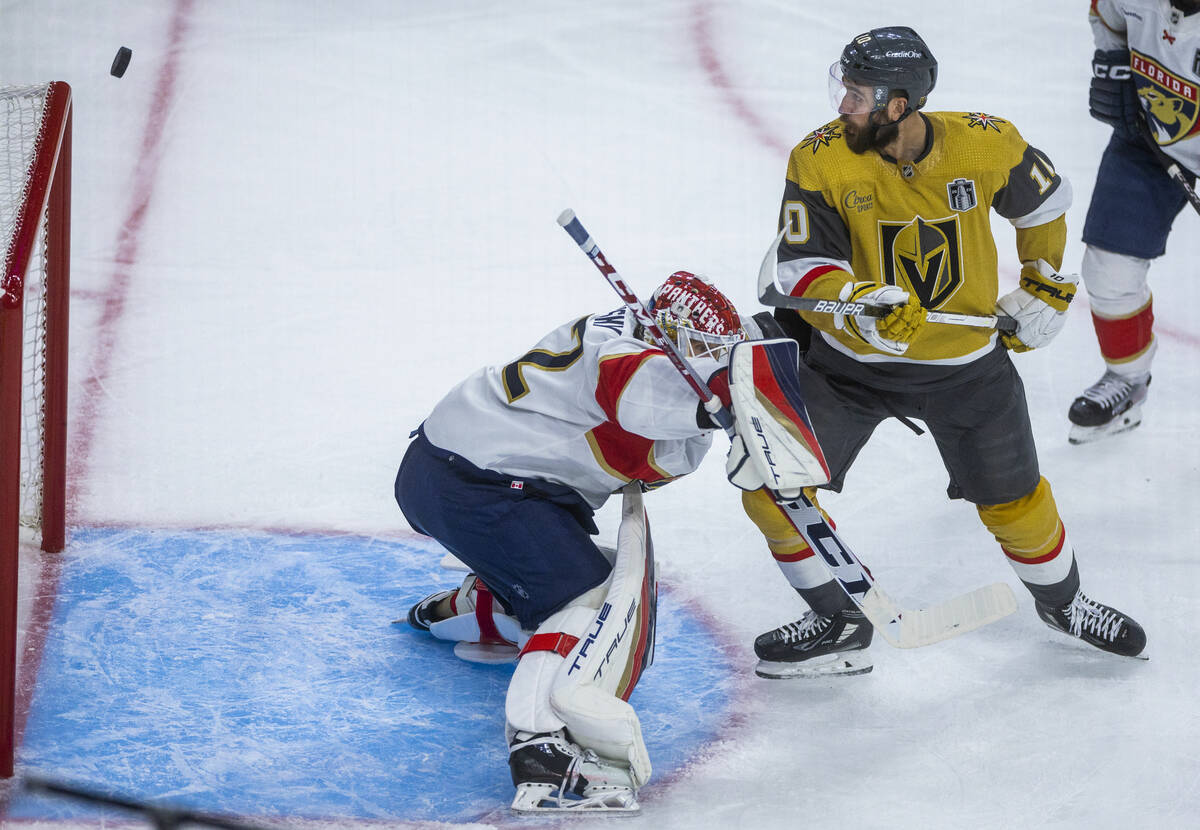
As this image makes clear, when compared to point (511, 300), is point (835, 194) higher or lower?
higher

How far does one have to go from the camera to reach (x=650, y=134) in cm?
569

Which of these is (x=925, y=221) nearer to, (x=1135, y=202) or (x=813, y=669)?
(x=813, y=669)

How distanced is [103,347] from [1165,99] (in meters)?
2.89

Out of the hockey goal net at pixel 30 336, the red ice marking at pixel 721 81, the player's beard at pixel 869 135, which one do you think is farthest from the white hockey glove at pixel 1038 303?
the red ice marking at pixel 721 81

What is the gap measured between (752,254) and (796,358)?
99.5 inches

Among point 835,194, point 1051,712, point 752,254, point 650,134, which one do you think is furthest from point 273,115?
point 1051,712

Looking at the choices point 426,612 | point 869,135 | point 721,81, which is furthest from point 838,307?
point 721,81

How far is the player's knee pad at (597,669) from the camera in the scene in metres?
2.30

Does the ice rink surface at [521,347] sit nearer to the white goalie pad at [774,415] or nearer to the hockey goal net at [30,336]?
the hockey goal net at [30,336]

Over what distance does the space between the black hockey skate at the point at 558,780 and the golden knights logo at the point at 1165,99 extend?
6.98ft

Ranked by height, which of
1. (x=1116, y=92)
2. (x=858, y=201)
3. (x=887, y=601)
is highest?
(x=858, y=201)

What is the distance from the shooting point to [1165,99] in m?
3.37

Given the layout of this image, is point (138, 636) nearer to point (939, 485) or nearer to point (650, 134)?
point (939, 485)

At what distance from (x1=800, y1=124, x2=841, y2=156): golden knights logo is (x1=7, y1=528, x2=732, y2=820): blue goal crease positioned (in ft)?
3.37
